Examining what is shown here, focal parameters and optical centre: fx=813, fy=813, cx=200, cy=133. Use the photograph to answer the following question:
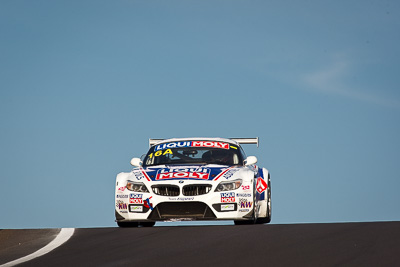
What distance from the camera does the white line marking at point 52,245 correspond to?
7369 millimetres

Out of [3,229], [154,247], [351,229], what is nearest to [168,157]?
[3,229]

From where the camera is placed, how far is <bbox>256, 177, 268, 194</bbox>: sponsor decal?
45.8 feet

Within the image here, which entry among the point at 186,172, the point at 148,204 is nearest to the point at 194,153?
the point at 186,172

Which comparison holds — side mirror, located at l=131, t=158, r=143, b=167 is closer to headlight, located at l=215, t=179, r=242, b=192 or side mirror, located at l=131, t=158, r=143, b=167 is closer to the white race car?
the white race car

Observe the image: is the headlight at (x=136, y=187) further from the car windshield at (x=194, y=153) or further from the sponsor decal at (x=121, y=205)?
the car windshield at (x=194, y=153)

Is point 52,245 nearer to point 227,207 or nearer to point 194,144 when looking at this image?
point 227,207

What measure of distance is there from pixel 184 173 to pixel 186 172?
2.0 inches

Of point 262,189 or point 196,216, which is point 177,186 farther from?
point 262,189

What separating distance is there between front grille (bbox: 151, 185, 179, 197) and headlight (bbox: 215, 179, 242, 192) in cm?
63

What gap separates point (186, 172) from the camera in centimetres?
1277

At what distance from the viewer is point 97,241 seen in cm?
904

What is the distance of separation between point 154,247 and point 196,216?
14.8 feet

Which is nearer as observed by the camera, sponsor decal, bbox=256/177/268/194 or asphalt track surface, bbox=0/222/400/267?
asphalt track surface, bbox=0/222/400/267

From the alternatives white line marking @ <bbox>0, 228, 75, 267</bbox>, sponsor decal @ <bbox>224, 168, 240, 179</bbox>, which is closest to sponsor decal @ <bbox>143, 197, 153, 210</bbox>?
sponsor decal @ <bbox>224, 168, 240, 179</bbox>
